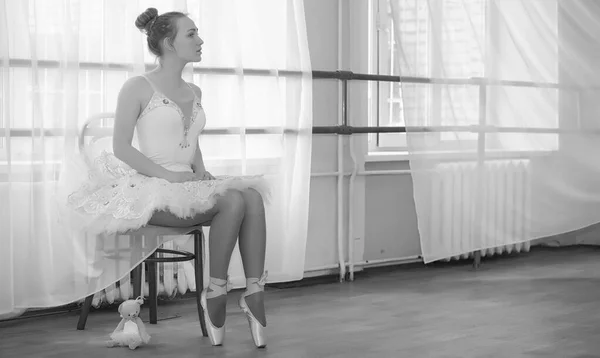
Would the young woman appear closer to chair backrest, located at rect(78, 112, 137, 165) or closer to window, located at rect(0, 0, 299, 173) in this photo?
chair backrest, located at rect(78, 112, 137, 165)

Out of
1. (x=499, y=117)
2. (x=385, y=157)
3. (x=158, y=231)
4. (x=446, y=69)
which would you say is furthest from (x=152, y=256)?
(x=499, y=117)

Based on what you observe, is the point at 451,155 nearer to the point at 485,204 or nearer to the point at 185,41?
the point at 485,204

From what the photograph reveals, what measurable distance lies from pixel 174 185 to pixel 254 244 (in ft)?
1.00

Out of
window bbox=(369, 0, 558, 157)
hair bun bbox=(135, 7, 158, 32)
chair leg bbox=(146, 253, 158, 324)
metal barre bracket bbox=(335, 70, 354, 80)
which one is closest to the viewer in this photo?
hair bun bbox=(135, 7, 158, 32)

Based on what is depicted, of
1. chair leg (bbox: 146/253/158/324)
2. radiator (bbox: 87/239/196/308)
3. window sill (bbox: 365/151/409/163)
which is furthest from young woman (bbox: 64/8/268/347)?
window sill (bbox: 365/151/409/163)

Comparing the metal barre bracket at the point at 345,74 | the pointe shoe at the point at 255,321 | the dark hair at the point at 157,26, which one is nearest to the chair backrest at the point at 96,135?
the dark hair at the point at 157,26

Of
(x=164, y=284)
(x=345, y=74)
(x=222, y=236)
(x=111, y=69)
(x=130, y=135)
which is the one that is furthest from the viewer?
(x=345, y=74)

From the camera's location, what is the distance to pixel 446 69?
440 cm

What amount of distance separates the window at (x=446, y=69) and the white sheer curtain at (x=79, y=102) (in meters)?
0.79

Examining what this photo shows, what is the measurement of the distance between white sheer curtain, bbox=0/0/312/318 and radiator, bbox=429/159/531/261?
3.08 feet

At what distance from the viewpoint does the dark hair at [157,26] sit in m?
3.05

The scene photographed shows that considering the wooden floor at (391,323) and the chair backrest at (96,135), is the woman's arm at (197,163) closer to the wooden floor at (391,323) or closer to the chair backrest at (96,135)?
the chair backrest at (96,135)

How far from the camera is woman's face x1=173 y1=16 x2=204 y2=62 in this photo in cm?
305

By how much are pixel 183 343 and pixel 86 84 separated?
3.29 feet
